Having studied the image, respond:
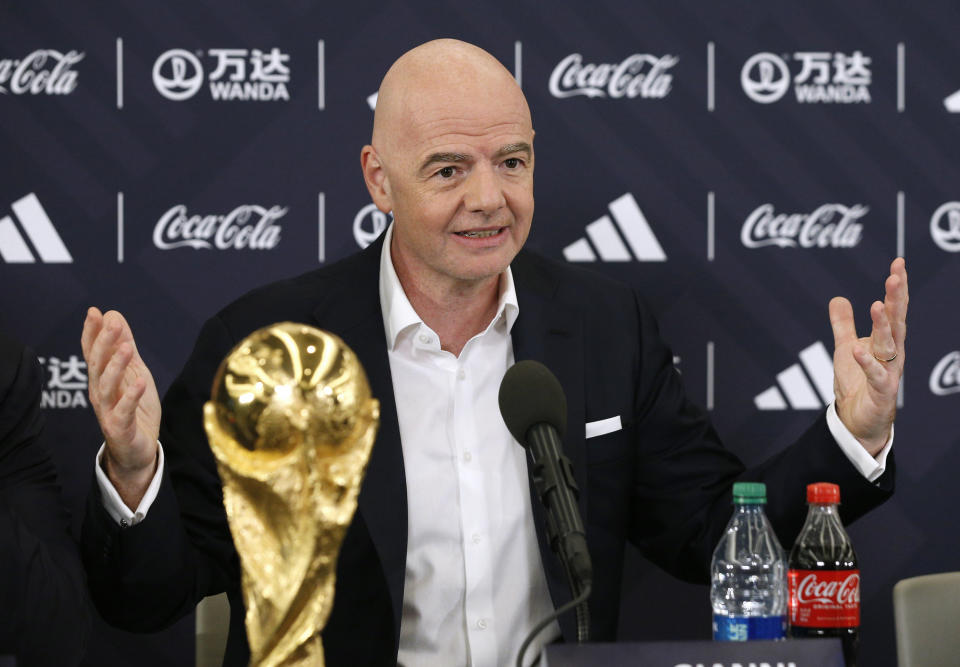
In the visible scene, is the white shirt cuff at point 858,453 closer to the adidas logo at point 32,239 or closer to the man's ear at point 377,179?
the man's ear at point 377,179

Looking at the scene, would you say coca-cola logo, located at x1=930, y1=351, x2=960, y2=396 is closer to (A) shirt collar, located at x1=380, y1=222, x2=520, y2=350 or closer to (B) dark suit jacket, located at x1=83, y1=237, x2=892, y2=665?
(B) dark suit jacket, located at x1=83, y1=237, x2=892, y2=665

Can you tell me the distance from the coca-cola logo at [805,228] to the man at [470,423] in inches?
21.7

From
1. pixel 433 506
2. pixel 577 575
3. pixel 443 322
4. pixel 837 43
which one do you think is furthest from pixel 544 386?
pixel 837 43

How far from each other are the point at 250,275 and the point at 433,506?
0.90m

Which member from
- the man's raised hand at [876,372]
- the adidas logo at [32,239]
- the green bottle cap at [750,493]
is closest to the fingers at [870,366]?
the man's raised hand at [876,372]

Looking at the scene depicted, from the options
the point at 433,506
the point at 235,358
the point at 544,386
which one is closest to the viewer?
the point at 235,358

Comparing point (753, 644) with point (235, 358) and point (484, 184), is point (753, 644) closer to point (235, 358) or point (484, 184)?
point (235, 358)

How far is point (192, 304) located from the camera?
2.51 meters

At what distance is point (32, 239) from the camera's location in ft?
8.18

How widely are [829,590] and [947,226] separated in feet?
4.57

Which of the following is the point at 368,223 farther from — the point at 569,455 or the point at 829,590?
the point at 829,590

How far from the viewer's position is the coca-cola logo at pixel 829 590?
4.81 feet

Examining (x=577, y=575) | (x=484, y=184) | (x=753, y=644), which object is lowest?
(x=753, y=644)

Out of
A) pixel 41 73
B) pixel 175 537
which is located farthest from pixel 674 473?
pixel 41 73
